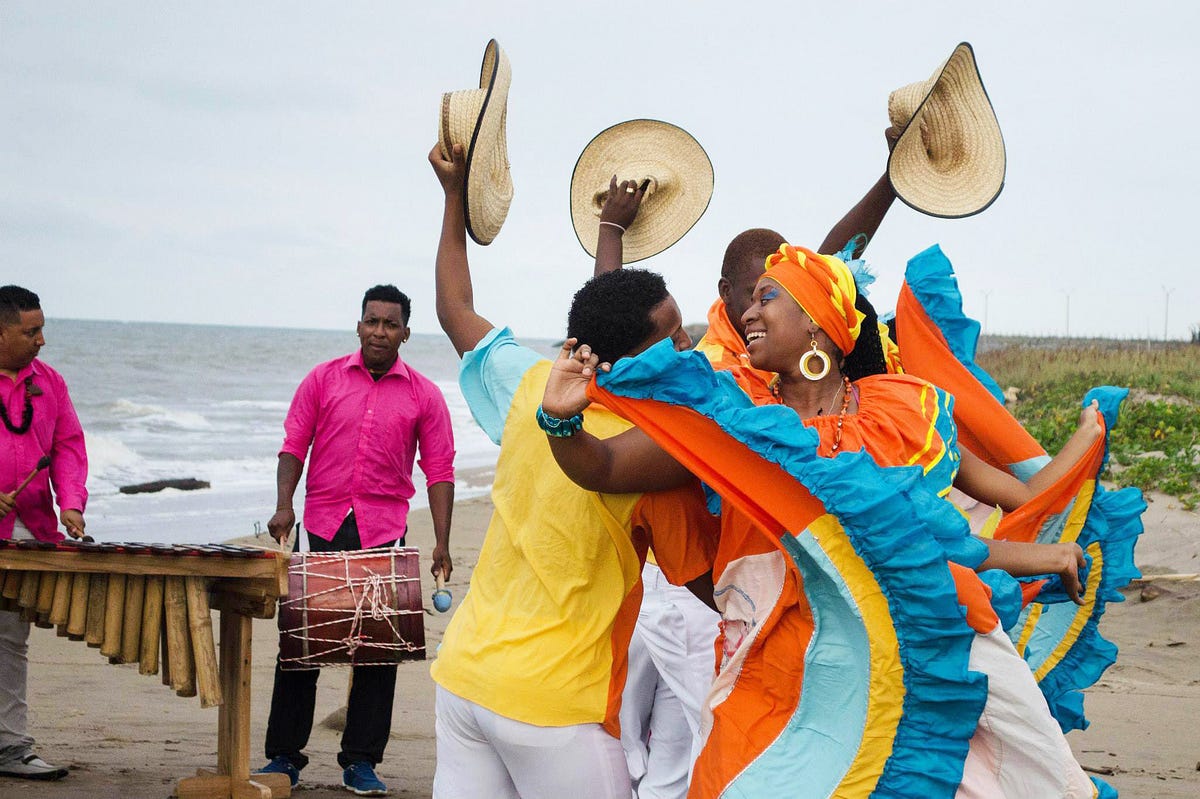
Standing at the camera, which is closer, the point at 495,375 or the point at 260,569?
the point at 495,375

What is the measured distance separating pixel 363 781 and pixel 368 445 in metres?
1.74

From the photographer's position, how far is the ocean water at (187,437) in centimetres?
1672

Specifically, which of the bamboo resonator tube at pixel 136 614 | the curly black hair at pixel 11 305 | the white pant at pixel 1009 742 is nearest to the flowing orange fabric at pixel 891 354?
the white pant at pixel 1009 742

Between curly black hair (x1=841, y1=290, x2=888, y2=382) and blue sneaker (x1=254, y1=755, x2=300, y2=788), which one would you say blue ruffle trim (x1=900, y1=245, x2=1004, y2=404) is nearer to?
curly black hair (x1=841, y1=290, x2=888, y2=382)

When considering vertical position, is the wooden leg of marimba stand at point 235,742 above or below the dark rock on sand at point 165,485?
above

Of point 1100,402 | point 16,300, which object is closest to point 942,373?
point 1100,402

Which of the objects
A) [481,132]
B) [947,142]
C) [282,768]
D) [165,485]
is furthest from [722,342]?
[165,485]

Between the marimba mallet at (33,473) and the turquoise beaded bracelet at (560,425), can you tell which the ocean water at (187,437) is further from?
the turquoise beaded bracelet at (560,425)

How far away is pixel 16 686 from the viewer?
654 centimetres

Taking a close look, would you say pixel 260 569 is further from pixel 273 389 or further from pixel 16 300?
pixel 273 389

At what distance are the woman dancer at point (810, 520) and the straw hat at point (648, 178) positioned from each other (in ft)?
A: 5.46

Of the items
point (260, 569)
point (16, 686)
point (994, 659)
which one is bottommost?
point (16, 686)

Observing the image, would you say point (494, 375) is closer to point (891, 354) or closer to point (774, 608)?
point (774, 608)

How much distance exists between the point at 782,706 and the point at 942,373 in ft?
5.38
